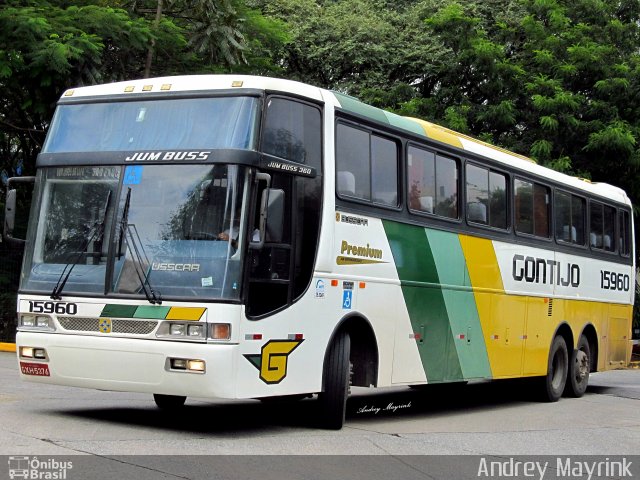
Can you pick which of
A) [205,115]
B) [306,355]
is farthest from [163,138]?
[306,355]

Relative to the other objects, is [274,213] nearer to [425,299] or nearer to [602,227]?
[425,299]

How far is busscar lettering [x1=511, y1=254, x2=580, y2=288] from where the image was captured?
595 inches

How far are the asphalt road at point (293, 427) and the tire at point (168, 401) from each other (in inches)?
5.1

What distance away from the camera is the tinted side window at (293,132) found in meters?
9.97

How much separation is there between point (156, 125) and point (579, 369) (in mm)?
10122

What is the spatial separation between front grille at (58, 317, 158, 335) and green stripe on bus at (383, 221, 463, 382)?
3344 millimetres

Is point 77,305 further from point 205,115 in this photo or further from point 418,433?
point 418,433

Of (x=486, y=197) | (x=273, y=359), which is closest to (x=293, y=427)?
(x=273, y=359)

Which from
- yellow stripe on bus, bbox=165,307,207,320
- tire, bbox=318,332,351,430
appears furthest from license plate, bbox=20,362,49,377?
tire, bbox=318,332,351,430

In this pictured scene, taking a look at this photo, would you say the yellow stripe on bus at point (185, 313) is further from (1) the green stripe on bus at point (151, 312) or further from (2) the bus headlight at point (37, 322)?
(2) the bus headlight at point (37, 322)

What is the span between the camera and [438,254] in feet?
42.1

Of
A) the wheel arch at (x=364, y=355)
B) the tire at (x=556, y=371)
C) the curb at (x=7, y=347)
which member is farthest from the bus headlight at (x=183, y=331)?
the curb at (x=7, y=347)

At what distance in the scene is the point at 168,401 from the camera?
38.4ft

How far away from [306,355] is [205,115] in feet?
8.39
